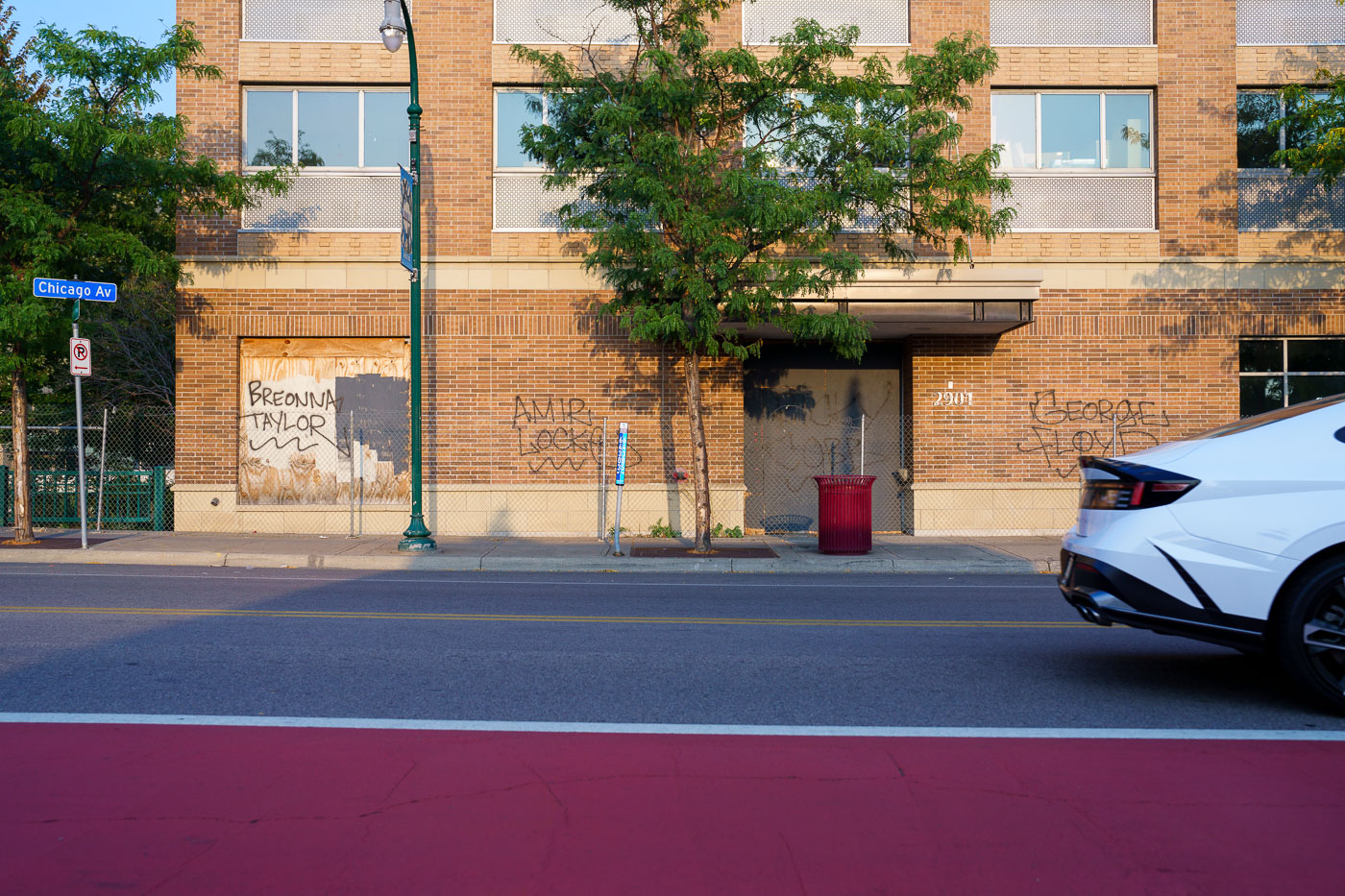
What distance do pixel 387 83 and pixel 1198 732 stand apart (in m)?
15.9

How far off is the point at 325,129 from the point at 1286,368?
16055mm

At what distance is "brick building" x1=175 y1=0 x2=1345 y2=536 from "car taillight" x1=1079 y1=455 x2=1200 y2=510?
37.4 feet

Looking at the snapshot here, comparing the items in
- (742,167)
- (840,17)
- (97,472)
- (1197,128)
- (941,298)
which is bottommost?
(97,472)

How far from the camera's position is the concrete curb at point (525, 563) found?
13656 millimetres

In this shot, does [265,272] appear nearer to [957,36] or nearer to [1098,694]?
[957,36]

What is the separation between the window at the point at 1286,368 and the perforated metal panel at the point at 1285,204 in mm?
1847

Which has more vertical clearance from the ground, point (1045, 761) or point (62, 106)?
point (62, 106)

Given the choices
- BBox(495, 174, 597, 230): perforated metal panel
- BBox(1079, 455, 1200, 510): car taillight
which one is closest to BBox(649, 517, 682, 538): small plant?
BBox(495, 174, 597, 230): perforated metal panel

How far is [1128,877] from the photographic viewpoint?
352 centimetres

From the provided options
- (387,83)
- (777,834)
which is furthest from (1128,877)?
(387,83)

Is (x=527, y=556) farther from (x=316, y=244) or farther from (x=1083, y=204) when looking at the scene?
(x=1083, y=204)

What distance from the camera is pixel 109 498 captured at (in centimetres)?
1786

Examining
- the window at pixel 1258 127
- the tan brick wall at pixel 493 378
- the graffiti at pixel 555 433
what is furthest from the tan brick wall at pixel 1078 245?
the graffiti at pixel 555 433

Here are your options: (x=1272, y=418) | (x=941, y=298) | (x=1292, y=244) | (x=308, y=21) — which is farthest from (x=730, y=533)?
(x=1272, y=418)
